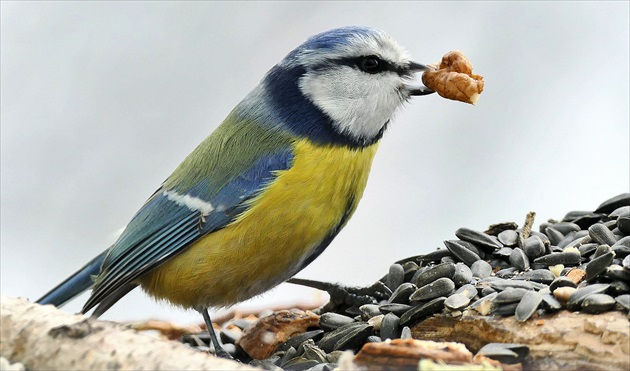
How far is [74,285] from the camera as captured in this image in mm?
2521

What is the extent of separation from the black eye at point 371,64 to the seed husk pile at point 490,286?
48 cm

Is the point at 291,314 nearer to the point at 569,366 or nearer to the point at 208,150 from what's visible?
the point at 208,150

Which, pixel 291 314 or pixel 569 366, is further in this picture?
pixel 291 314

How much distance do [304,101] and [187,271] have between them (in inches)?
21.2

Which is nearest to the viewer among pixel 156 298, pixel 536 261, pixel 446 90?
pixel 536 261

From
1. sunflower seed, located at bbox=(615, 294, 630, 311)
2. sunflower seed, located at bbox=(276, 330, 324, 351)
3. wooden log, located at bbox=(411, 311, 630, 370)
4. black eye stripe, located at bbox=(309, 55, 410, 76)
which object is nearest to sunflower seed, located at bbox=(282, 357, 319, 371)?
sunflower seed, located at bbox=(276, 330, 324, 351)

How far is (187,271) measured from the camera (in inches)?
85.4

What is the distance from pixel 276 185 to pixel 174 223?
32cm

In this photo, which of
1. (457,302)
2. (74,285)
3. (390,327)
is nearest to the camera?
(457,302)

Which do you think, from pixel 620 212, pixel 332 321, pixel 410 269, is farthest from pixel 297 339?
pixel 620 212

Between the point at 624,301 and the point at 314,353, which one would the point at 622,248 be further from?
the point at 314,353

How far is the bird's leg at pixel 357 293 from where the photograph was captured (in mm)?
2170

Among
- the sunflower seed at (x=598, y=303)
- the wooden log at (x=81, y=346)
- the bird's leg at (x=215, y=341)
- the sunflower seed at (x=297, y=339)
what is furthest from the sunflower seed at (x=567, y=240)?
the wooden log at (x=81, y=346)

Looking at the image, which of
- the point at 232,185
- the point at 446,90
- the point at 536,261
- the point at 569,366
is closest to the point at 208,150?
the point at 232,185
